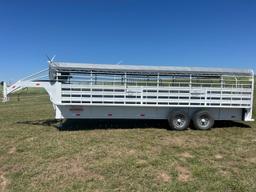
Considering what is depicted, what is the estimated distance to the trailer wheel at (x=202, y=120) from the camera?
31.0 ft

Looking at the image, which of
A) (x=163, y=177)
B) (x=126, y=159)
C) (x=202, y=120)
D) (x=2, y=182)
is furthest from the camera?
(x=202, y=120)

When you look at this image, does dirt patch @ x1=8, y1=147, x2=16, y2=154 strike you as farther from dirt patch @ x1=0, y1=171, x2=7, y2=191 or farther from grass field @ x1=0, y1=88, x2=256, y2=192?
dirt patch @ x1=0, y1=171, x2=7, y2=191

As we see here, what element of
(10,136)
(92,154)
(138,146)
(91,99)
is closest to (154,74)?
(91,99)

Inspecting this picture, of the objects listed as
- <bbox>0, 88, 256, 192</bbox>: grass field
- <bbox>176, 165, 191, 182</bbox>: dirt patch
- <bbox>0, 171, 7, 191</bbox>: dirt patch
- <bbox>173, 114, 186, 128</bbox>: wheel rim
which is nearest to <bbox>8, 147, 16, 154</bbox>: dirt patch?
<bbox>0, 88, 256, 192</bbox>: grass field

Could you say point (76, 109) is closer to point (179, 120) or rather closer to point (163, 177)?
point (179, 120)

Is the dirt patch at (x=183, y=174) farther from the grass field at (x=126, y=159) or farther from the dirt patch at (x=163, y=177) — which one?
the dirt patch at (x=163, y=177)

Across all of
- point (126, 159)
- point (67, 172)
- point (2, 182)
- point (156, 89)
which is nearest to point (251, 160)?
point (126, 159)

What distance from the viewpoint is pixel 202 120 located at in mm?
9516

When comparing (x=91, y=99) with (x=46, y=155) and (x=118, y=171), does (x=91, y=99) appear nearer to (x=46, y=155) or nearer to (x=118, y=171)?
(x=46, y=155)

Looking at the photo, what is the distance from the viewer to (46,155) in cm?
668

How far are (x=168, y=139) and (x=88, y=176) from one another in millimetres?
3498

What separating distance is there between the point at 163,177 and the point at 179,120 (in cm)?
427

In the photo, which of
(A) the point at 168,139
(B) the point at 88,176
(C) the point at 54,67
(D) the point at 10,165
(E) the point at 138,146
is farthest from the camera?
(C) the point at 54,67

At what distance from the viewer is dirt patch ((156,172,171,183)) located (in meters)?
5.22
